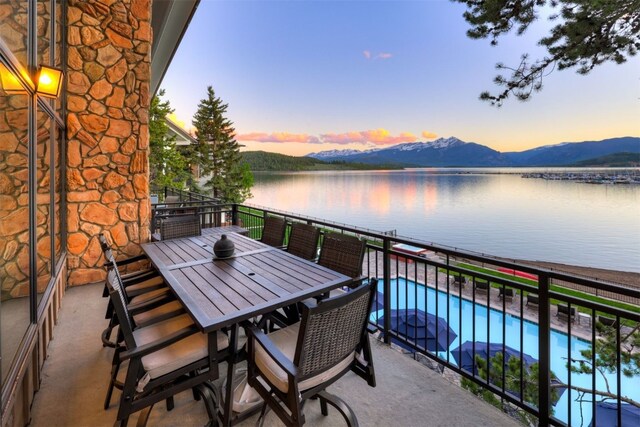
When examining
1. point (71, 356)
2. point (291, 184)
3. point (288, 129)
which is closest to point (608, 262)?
point (71, 356)

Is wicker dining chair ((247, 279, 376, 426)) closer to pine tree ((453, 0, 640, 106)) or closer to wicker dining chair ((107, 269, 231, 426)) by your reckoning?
wicker dining chair ((107, 269, 231, 426))

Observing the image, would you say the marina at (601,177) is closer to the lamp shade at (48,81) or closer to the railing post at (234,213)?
the railing post at (234,213)

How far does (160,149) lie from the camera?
11727 mm

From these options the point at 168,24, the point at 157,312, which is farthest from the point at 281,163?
the point at 157,312

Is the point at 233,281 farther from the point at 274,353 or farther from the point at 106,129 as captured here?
the point at 106,129

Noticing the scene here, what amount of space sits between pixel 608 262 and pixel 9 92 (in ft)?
76.0

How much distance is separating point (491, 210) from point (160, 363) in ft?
114

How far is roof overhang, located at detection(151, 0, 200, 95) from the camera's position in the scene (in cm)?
466

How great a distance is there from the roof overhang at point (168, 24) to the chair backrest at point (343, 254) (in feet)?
13.8

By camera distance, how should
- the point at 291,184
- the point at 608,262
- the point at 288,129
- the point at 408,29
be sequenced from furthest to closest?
the point at 291,184 → the point at 288,129 → the point at 408,29 → the point at 608,262

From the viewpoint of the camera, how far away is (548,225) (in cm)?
2497

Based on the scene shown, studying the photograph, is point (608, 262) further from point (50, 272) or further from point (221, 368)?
point (50, 272)

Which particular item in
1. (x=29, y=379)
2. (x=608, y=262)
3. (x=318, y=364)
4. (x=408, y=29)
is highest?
(x=408, y=29)

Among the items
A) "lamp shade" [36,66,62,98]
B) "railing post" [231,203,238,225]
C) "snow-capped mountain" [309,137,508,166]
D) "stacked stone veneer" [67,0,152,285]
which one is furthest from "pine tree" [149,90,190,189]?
"snow-capped mountain" [309,137,508,166]
